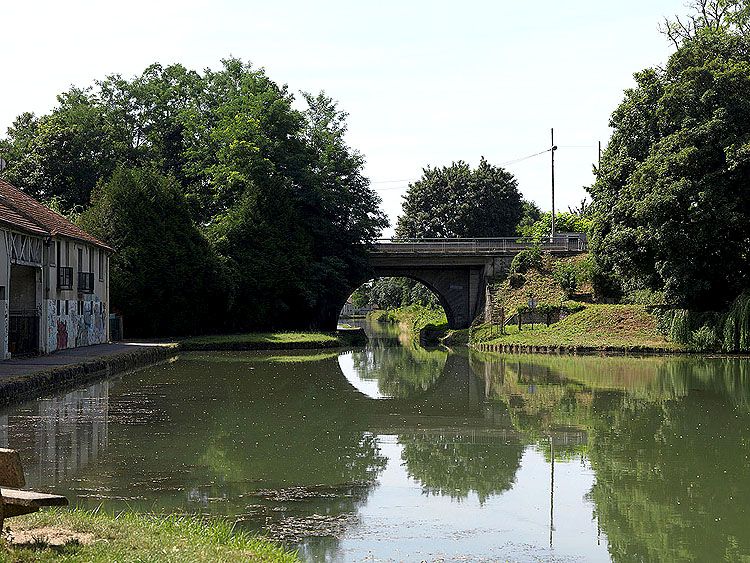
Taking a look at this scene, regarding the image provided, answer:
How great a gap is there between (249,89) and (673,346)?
89.8ft

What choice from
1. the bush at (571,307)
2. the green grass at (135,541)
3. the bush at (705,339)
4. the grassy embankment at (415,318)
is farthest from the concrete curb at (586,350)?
the green grass at (135,541)

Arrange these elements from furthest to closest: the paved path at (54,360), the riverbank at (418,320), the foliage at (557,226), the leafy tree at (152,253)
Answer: the foliage at (557,226) → the riverbank at (418,320) → the leafy tree at (152,253) → the paved path at (54,360)

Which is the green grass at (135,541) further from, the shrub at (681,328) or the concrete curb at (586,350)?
the shrub at (681,328)

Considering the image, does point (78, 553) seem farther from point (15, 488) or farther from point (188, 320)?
point (188, 320)

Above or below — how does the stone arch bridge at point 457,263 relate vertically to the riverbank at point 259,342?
above

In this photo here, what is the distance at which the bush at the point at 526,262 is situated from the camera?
174 feet

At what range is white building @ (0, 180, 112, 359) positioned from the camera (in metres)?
27.6

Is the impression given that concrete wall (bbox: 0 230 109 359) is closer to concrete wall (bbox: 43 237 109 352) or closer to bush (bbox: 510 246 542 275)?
concrete wall (bbox: 43 237 109 352)

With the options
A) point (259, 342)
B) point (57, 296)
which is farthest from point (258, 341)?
point (57, 296)

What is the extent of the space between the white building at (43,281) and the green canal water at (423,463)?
239 inches

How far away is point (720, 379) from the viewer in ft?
84.1

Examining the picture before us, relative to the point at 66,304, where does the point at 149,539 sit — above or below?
below

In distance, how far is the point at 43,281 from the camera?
31375mm

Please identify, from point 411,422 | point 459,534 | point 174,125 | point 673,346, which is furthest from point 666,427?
point 174,125
